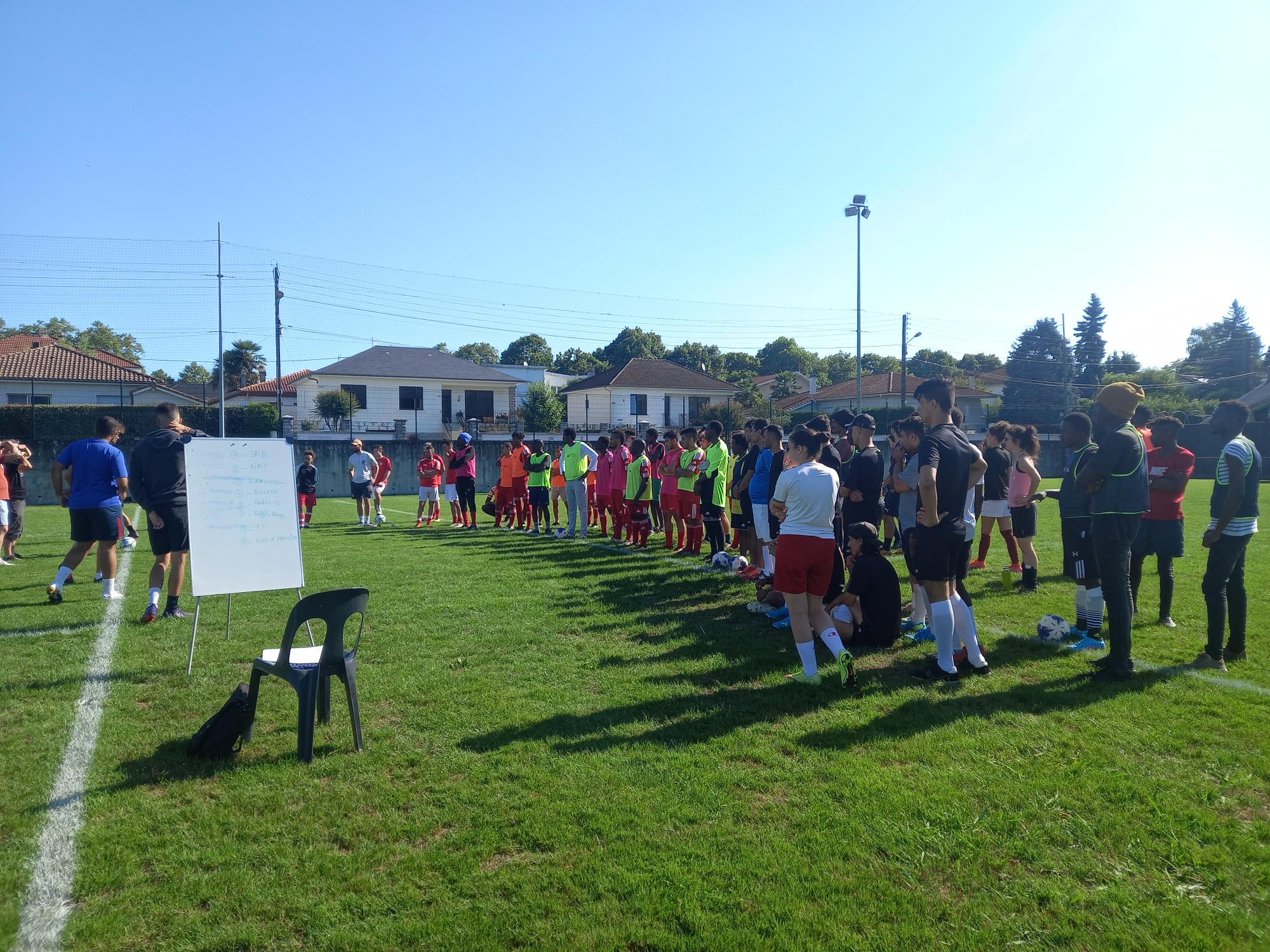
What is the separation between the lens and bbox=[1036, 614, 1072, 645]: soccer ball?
22.0 ft

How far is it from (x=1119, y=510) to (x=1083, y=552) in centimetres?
123

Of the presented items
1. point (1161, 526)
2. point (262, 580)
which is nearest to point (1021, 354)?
point (1161, 526)

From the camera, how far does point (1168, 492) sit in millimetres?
7004

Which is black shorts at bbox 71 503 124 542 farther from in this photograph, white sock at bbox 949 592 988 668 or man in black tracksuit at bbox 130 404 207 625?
white sock at bbox 949 592 988 668

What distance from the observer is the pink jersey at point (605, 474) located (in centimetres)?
1443

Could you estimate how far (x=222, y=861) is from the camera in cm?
332

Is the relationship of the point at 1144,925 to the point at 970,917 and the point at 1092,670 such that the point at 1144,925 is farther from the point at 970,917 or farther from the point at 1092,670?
the point at 1092,670

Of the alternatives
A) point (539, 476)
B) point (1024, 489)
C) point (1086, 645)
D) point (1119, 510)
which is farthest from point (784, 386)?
point (1119, 510)

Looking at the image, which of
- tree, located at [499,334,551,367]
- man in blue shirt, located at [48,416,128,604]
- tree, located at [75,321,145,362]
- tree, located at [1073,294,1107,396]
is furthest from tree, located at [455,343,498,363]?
man in blue shirt, located at [48,416,128,604]

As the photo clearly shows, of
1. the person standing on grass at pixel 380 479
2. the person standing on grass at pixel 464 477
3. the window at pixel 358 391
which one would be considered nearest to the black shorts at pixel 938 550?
the person standing on grass at pixel 464 477

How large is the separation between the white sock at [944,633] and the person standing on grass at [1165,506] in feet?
8.37

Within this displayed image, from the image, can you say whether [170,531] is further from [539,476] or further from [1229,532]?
[1229,532]

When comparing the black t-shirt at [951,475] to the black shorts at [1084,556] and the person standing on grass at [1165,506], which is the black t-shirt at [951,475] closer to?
the black shorts at [1084,556]

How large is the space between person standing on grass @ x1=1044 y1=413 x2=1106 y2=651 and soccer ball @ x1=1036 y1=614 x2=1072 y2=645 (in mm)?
106
